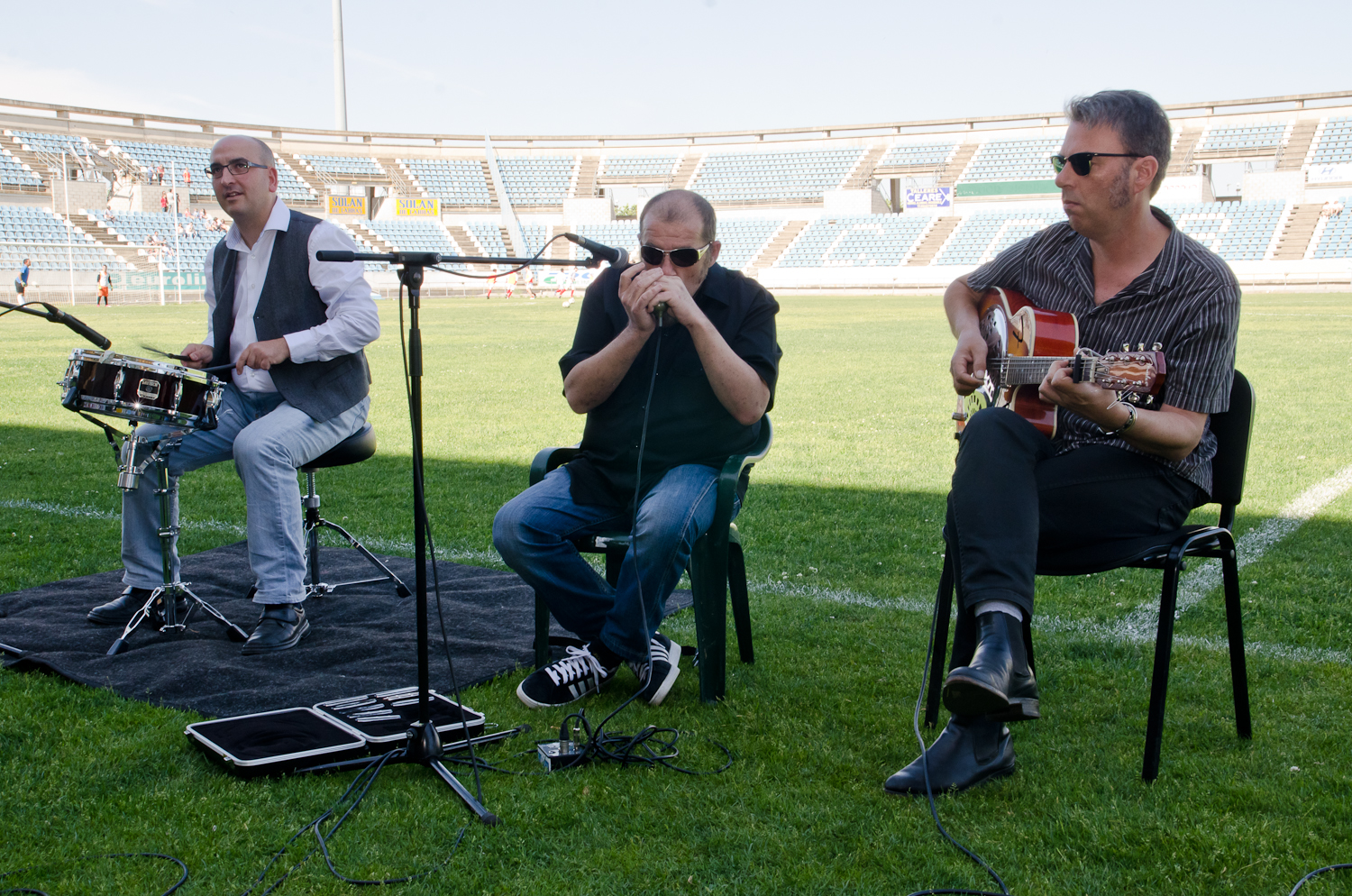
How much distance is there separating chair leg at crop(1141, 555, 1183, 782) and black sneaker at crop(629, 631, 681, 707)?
1272mm

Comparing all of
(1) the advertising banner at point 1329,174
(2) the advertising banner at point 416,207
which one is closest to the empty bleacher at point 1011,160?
(1) the advertising banner at point 1329,174

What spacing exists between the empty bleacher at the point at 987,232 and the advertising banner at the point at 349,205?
2649 cm

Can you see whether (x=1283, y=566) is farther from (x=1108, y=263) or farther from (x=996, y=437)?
(x=996, y=437)

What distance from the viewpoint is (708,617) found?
10.0 ft

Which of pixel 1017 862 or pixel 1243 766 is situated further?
pixel 1243 766

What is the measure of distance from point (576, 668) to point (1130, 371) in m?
1.71

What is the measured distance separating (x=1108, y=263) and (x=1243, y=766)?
4.24 ft

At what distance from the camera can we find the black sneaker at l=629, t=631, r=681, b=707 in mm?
3135

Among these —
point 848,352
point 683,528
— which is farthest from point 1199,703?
point 848,352

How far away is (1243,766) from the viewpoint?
2.61m

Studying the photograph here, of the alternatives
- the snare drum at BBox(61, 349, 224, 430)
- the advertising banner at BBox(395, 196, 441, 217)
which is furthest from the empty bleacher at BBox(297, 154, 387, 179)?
the snare drum at BBox(61, 349, 224, 430)

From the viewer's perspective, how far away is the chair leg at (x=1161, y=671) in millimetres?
2484

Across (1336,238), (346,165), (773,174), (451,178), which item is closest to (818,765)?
(1336,238)

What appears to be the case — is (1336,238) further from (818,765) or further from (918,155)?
(818,765)
